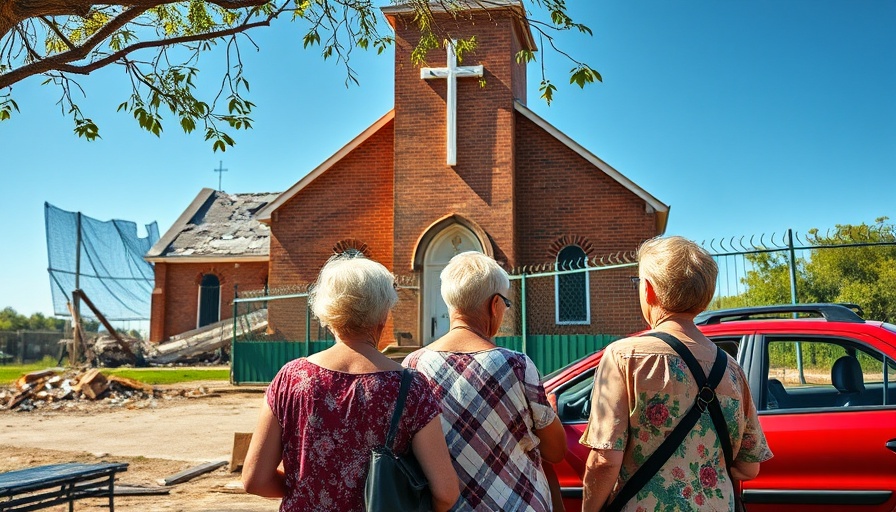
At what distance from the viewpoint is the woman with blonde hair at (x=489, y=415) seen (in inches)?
104

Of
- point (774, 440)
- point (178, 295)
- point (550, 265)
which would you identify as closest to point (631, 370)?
point (774, 440)

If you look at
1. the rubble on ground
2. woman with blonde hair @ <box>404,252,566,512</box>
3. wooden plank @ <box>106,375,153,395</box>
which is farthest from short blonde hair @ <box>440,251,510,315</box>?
wooden plank @ <box>106,375,153,395</box>

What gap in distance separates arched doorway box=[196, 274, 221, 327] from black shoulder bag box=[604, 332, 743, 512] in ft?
104

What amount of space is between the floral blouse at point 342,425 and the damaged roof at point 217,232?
2942cm

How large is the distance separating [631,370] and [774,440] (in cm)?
178

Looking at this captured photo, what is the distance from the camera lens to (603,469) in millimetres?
2523

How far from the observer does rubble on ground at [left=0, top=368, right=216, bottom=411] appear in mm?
15828

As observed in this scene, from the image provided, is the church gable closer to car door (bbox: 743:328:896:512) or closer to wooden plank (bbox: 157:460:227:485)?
wooden plank (bbox: 157:460:227:485)

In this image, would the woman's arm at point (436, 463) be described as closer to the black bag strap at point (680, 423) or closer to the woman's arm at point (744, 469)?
the black bag strap at point (680, 423)

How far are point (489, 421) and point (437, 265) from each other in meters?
15.1

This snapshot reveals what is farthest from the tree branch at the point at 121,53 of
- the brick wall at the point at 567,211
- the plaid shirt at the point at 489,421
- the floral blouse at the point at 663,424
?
the brick wall at the point at 567,211

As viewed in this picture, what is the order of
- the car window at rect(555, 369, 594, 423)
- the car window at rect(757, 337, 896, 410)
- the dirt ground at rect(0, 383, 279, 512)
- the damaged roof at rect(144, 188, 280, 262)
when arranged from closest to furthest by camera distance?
the car window at rect(757, 337, 896, 410)
the car window at rect(555, 369, 594, 423)
the dirt ground at rect(0, 383, 279, 512)
the damaged roof at rect(144, 188, 280, 262)

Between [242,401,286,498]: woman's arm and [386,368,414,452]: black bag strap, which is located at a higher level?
[386,368,414,452]: black bag strap

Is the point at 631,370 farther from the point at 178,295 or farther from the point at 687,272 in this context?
the point at 178,295
